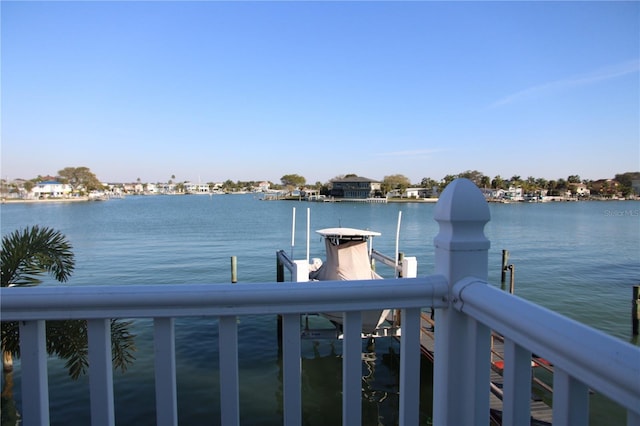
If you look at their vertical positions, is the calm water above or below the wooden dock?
below

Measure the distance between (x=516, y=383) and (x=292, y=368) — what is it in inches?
31.8

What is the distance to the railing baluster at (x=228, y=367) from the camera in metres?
1.54

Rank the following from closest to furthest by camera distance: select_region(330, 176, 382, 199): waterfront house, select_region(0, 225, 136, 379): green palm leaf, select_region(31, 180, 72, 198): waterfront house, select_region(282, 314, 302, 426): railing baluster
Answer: select_region(282, 314, 302, 426): railing baluster → select_region(0, 225, 136, 379): green palm leaf → select_region(330, 176, 382, 199): waterfront house → select_region(31, 180, 72, 198): waterfront house

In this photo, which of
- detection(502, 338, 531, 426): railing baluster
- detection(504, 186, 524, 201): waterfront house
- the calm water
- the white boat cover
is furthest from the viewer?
detection(504, 186, 524, 201): waterfront house

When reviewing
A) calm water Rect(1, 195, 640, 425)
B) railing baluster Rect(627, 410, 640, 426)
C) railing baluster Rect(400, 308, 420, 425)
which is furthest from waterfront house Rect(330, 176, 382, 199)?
railing baluster Rect(627, 410, 640, 426)

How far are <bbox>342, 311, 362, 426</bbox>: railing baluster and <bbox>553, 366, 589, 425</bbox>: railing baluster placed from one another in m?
0.69

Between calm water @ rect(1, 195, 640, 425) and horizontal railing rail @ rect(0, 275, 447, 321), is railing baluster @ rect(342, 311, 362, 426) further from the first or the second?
calm water @ rect(1, 195, 640, 425)

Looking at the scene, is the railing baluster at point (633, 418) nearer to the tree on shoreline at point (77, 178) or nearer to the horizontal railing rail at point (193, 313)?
the horizontal railing rail at point (193, 313)

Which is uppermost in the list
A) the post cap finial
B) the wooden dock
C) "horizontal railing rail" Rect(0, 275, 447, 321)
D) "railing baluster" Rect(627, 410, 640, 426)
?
the post cap finial

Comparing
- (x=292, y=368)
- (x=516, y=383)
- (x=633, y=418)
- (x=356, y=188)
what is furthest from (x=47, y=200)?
(x=633, y=418)

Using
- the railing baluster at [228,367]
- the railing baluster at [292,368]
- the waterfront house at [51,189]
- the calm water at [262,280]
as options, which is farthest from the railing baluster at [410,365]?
the waterfront house at [51,189]

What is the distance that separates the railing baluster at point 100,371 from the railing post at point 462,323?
131 centimetres

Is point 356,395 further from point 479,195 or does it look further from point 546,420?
point 546,420

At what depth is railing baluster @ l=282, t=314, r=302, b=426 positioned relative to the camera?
1.56 metres
